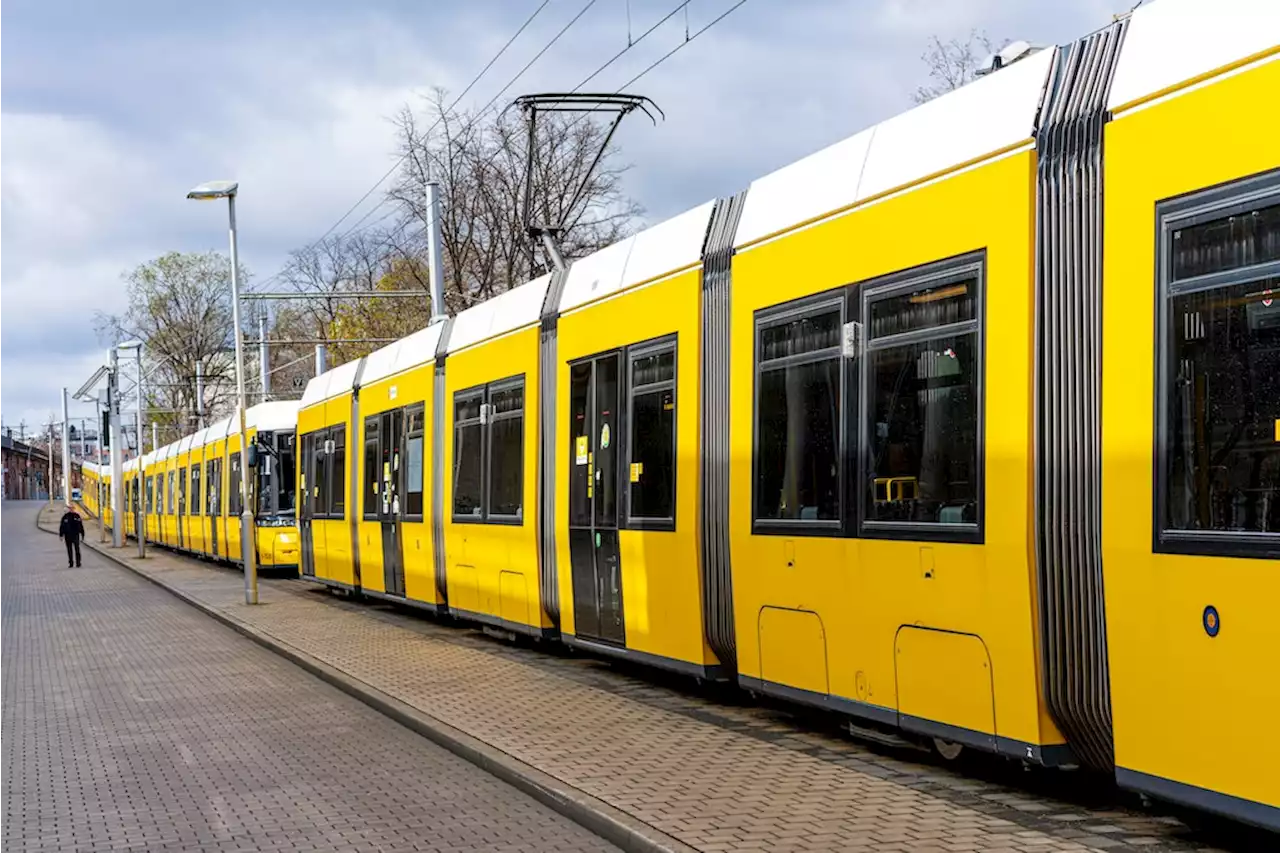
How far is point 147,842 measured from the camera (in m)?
8.20

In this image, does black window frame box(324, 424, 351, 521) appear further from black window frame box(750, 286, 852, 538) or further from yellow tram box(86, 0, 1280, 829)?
black window frame box(750, 286, 852, 538)

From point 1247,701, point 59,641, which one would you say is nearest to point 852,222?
point 1247,701

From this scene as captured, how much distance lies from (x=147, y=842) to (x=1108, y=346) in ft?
17.4

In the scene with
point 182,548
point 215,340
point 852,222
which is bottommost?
point 182,548

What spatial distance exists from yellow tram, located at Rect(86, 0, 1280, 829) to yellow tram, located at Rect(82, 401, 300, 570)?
2182 centimetres

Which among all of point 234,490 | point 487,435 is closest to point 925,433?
point 487,435

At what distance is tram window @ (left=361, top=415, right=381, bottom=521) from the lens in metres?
22.0

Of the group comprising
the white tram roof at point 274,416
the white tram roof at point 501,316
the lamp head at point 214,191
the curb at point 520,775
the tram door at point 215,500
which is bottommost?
the curb at point 520,775

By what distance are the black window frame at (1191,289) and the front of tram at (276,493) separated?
29.1 meters

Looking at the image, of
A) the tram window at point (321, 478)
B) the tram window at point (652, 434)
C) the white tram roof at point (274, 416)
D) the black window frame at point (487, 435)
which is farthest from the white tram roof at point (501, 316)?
the white tram roof at point (274, 416)

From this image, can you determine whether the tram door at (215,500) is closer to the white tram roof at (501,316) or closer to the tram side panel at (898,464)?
the white tram roof at (501,316)

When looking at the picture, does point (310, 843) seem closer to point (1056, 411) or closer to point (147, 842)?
point (147, 842)

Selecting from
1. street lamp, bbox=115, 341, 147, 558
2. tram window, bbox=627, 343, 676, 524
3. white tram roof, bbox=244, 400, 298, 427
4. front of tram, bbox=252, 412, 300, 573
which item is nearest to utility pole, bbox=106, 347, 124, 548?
street lamp, bbox=115, 341, 147, 558

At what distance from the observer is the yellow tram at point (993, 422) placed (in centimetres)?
621
